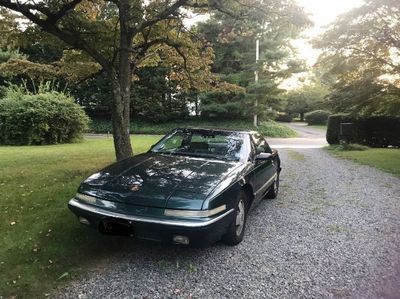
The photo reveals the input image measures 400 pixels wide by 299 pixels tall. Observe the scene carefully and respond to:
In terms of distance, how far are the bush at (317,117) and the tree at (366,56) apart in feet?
94.9

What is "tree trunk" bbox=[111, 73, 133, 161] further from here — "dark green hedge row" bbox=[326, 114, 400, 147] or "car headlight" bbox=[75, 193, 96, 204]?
"dark green hedge row" bbox=[326, 114, 400, 147]

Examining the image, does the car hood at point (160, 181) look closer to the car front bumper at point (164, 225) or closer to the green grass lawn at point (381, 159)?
the car front bumper at point (164, 225)

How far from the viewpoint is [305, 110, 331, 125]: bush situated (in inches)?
1693

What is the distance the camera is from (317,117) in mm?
43469

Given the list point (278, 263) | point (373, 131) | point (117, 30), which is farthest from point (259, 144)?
point (373, 131)

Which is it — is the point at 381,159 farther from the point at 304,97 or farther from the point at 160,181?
the point at 304,97

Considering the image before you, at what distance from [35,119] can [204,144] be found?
45.3 ft

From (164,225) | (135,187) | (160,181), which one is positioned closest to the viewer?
(164,225)

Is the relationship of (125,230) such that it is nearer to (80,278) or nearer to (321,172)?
(80,278)

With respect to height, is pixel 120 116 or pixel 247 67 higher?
pixel 247 67

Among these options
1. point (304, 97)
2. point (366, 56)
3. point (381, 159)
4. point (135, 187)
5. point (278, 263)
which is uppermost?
point (366, 56)

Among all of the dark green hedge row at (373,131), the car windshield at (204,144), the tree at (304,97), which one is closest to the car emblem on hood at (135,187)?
the car windshield at (204,144)

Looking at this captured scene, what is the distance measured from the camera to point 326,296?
3.30 m

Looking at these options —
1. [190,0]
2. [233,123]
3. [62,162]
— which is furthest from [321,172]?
[233,123]
